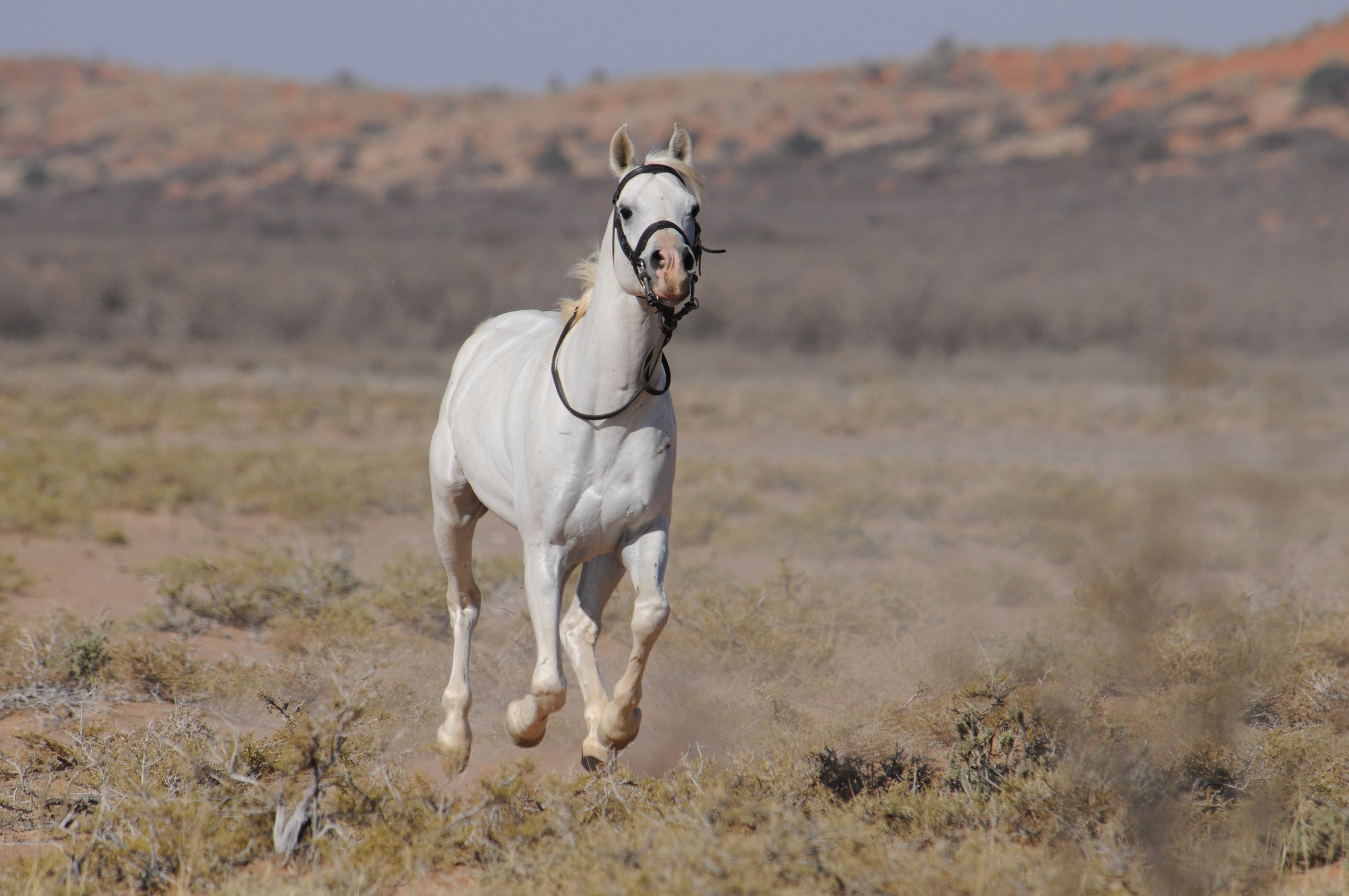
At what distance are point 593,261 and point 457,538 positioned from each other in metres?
1.50

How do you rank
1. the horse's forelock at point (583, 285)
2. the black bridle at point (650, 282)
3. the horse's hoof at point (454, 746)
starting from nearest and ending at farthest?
the black bridle at point (650, 282), the horse's forelock at point (583, 285), the horse's hoof at point (454, 746)

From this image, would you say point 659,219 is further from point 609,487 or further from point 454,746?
point 454,746

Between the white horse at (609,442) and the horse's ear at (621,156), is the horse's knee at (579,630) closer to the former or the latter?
the white horse at (609,442)

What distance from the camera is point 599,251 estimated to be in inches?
167

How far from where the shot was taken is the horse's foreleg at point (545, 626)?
13.5 feet

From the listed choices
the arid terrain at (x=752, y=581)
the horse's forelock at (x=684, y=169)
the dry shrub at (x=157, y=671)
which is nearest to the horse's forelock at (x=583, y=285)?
the horse's forelock at (x=684, y=169)

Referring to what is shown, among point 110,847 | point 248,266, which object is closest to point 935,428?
point 110,847

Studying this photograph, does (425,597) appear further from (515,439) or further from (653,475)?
(653,475)

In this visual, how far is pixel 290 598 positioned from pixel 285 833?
3613 millimetres

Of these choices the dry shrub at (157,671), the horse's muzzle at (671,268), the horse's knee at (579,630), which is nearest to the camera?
the horse's muzzle at (671,268)

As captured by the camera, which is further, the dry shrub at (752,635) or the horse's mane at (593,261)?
the dry shrub at (752,635)

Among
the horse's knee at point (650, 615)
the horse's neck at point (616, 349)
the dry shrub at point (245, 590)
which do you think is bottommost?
the dry shrub at point (245, 590)

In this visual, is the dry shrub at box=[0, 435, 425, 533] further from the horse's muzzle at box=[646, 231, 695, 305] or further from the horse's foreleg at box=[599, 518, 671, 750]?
the horse's muzzle at box=[646, 231, 695, 305]

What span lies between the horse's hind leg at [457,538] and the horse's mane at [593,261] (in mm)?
963
